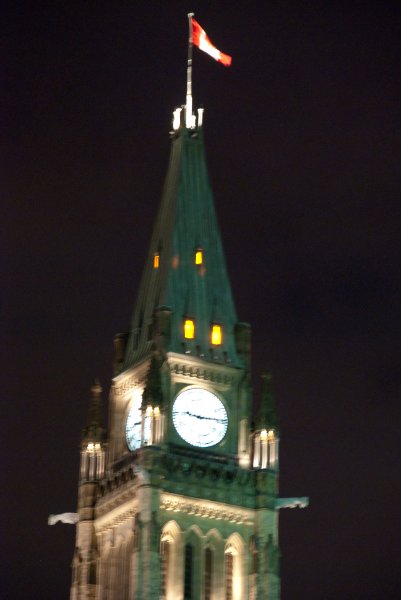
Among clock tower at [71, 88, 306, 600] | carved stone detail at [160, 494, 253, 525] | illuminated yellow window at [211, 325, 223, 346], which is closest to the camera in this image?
clock tower at [71, 88, 306, 600]

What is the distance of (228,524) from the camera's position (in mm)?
134625

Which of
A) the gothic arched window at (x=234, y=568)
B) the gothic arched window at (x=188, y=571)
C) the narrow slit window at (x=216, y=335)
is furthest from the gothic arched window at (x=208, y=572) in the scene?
the narrow slit window at (x=216, y=335)

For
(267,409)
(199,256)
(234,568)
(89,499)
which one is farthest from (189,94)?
(234,568)

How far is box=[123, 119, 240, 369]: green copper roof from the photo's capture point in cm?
14000

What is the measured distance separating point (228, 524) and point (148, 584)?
6.89m

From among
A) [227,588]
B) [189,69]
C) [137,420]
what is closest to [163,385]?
[137,420]

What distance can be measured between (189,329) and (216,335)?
6.03ft

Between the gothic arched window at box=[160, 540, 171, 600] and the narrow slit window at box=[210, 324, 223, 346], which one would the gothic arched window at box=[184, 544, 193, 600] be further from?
the narrow slit window at box=[210, 324, 223, 346]

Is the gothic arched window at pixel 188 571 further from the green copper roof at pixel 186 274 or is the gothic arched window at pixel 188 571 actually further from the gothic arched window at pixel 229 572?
the green copper roof at pixel 186 274

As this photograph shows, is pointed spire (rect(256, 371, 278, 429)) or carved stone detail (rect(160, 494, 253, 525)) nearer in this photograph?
carved stone detail (rect(160, 494, 253, 525))

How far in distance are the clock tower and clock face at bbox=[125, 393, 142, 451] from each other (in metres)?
0.13

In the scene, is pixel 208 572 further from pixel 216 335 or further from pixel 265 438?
pixel 216 335

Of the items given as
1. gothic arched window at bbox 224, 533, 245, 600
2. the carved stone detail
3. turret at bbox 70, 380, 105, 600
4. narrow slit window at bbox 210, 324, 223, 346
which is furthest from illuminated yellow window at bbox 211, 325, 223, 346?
gothic arched window at bbox 224, 533, 245, 600

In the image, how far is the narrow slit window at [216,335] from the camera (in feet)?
460
